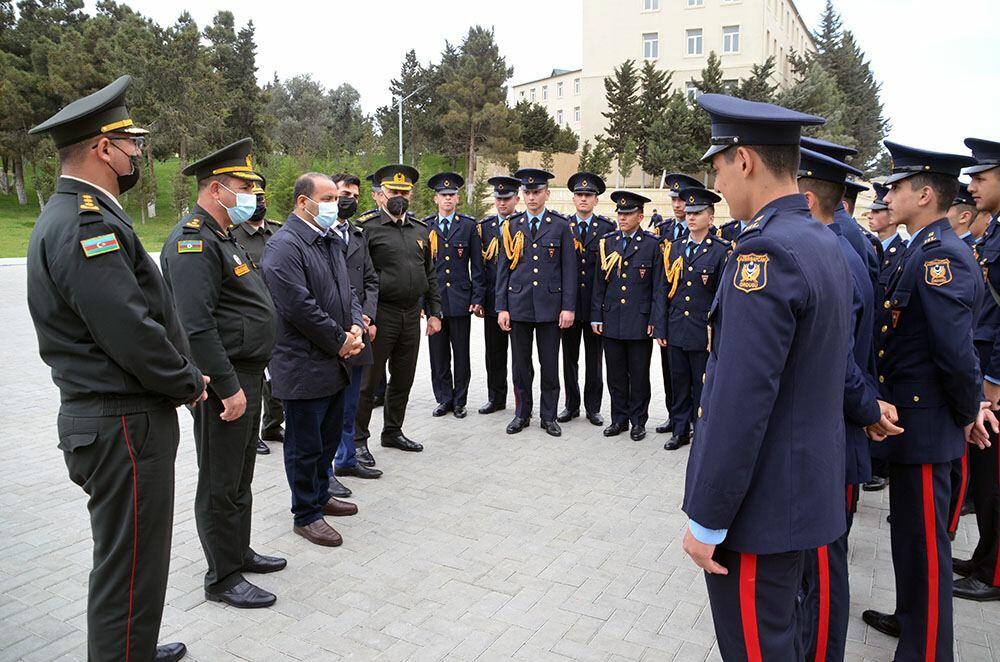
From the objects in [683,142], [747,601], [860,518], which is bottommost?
[860,518]

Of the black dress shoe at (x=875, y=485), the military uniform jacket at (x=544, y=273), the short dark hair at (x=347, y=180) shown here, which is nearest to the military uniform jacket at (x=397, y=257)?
the short dark hair at (x=347, y=180)

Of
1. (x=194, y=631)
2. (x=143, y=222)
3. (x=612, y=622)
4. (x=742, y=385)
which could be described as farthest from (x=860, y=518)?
(x=143, y=222)

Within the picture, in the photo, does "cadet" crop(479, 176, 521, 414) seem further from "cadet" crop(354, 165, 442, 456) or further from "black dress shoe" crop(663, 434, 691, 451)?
"black dress shoe" crop(663, 434, 691, 451)

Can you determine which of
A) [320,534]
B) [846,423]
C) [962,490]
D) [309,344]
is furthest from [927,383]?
[320,534]

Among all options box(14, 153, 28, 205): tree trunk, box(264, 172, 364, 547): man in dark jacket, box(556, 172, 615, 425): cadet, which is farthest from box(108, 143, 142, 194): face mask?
box(14, 153, 28, 205): tree trunk

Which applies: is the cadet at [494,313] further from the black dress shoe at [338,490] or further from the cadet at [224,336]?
the cadet at [224,336]

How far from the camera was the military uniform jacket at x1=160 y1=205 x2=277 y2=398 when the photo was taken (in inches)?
133

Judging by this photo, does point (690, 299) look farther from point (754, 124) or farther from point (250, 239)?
point (754, 124)

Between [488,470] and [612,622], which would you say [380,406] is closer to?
[488,470]

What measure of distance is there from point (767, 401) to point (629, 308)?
4.86 meters

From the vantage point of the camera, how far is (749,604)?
210cm

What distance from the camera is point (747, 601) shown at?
210cm

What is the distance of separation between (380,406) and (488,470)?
2.28 meters

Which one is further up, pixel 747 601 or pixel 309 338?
pixel 309 338
